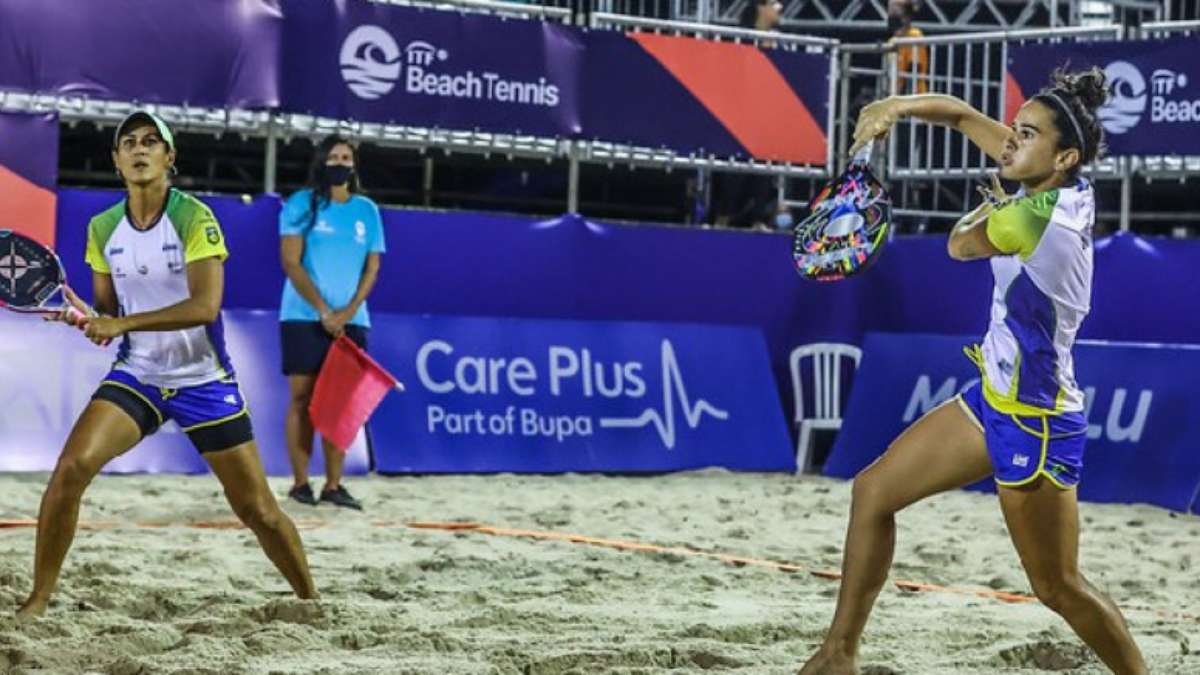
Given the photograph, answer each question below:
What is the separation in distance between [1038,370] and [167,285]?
307cm

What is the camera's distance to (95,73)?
11914mm

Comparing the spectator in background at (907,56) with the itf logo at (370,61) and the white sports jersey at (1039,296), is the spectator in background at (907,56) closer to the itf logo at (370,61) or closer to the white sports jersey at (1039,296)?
the itf logo at (370,61)

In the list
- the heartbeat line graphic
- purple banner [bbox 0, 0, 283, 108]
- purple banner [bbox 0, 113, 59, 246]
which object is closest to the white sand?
the heartbeat line graphic

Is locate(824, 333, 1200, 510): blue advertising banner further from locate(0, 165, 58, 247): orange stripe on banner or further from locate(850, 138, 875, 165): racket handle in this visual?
locate(850, 138, 875, 165): racket handle

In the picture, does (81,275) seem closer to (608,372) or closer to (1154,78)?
(608,372)

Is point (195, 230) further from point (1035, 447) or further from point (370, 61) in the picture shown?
point (370, 61)

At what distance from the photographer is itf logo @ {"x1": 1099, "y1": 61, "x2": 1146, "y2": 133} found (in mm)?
13070

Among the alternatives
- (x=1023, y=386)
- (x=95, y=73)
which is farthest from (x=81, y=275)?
(x=1023, y=386)

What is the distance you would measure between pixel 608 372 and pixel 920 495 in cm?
745

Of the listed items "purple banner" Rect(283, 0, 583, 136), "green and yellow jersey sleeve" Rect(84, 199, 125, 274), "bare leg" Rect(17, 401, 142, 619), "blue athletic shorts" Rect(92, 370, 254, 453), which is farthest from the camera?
"purple banner" Rect(283, 0, 583, 136)

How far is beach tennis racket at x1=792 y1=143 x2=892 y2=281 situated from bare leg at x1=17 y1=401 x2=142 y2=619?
2.45m

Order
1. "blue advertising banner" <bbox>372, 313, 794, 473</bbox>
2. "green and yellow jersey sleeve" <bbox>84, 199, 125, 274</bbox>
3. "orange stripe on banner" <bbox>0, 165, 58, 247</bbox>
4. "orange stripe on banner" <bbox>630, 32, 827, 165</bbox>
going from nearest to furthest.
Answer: "green and yellow jersey sleeve" <bbox>84, 199, 125, 274</bbox>
"orange stripe on banner" <bbox>0, 165, 58, 247</bbox>
"blue advertising banner" <bbox>372, 313, 794, 473</bbox>
"orange stripe on banner" <bbox>630, 32, 827, 165</bbox>

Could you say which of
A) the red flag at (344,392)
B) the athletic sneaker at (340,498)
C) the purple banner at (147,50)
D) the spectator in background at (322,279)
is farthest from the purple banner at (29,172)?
the athletic sneaker at (340,498)

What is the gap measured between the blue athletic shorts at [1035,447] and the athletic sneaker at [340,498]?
553cm
